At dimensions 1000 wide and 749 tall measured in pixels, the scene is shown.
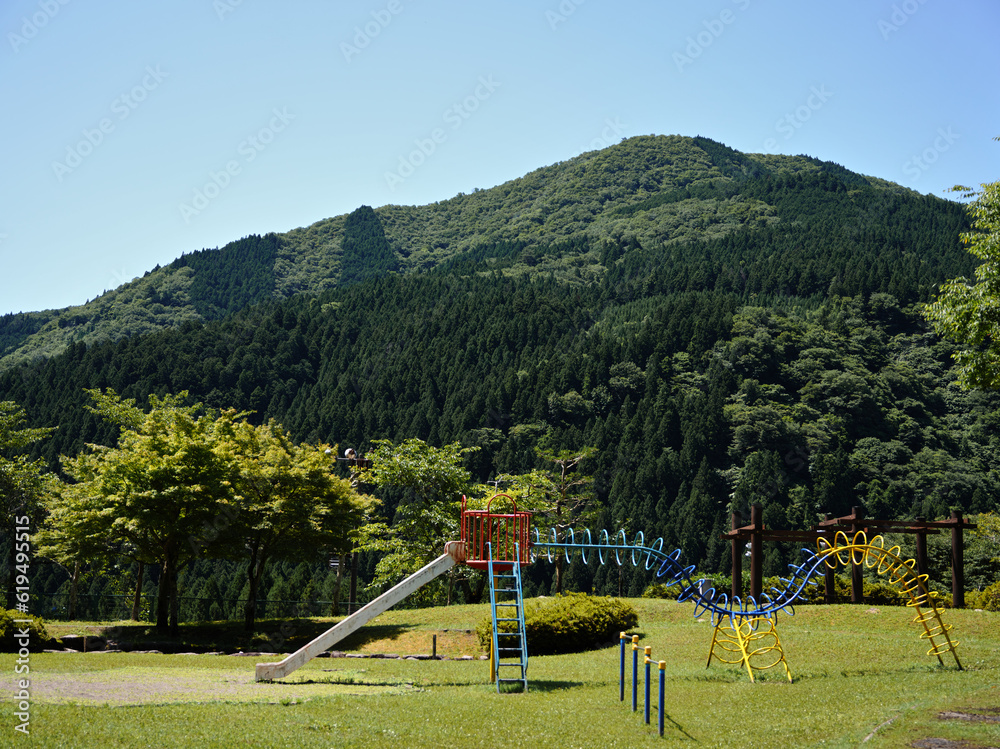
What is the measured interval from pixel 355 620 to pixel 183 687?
11.1 feet

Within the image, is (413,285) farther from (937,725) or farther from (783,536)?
(937,725)

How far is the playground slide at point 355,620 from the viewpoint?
17.4 meters

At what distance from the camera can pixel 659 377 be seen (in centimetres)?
11350

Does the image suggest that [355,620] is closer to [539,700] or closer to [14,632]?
[539,700]

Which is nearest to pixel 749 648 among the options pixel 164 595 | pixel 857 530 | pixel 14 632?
pixel 857 530

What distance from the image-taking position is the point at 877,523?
90.5 ft

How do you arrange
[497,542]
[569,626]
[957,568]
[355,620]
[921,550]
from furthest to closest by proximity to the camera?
[921,550]
[957,568]
[569,626]
[497,542]
[355,620]

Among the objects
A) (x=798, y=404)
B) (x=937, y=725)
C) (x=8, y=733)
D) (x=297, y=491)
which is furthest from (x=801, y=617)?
(x=798, y=404)

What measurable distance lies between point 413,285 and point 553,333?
33.8 m

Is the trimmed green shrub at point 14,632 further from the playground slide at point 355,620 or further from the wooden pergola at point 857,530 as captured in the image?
the wooden pergola at point 857,530

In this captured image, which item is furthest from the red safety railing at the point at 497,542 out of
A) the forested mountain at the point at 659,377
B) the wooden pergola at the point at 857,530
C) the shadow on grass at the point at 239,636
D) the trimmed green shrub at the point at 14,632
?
the forested mountain at the point at 659,377

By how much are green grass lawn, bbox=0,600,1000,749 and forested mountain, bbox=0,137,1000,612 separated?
60531 millimetres

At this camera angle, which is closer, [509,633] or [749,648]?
[509,633]

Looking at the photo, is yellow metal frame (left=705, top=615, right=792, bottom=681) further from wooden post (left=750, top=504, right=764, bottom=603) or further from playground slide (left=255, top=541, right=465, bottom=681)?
playground slide (left=255, top=541, right=465, bottom=681)
